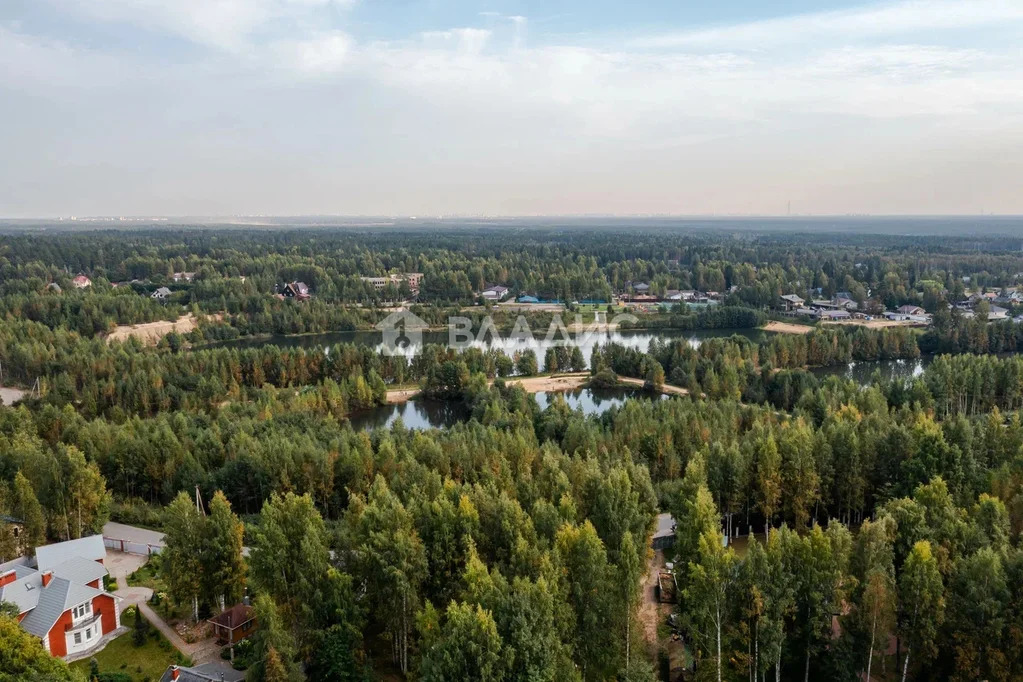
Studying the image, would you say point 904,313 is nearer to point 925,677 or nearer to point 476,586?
point 925,677

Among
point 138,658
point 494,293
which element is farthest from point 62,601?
point 494,293

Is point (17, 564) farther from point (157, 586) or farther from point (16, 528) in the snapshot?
point (157, 586)

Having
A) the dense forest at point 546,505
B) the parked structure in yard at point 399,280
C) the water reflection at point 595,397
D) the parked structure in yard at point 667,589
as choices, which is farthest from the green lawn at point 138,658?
the parked structure in yard at point 399,280

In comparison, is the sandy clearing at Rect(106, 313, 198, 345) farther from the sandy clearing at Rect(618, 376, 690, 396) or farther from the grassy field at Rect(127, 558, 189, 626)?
the grassy field at Rect(127, 558, 189, 626)

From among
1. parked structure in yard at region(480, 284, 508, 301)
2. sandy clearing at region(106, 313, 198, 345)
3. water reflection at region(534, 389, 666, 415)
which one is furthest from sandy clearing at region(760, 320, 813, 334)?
sandy clearing at region(106, 313, 198, 345)

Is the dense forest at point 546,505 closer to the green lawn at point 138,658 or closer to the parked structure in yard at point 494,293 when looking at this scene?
the green lawn at point 138,658
